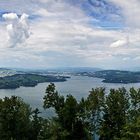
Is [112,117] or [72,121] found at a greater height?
[112,117]

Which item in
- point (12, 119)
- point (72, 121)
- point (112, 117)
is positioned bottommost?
point (12, 119)

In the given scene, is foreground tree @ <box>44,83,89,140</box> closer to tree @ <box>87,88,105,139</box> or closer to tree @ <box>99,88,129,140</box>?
tree @ <box>99,88,129,140</box>

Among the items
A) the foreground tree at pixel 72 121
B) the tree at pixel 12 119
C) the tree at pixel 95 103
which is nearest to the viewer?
the foreground tree at pixel 72 121

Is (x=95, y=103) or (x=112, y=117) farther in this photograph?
(x=95, y=103)

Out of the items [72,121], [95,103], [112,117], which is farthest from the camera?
[95,103]

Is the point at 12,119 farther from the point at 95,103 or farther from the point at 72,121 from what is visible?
the point at 95,103

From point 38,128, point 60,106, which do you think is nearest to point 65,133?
point 60,106

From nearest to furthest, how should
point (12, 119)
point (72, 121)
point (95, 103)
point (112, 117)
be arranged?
point (72, 121)
point (112, 117)
point (12, 119)
point (95, 103)

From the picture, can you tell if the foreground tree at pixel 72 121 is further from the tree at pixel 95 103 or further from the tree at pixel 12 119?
the tree at pixel 12 119

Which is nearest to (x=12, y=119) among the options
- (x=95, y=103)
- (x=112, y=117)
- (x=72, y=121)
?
(x=72, y=121)

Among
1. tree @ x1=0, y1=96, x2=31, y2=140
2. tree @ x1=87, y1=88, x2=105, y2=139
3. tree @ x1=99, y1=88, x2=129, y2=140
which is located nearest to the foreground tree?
tree @ x1=99, y1=88, x2=129, y2=140

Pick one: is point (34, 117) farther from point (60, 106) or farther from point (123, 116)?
point (123, 116)

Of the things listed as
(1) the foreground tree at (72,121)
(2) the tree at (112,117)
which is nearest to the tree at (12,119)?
(1) the foreground tree at (72,121)
